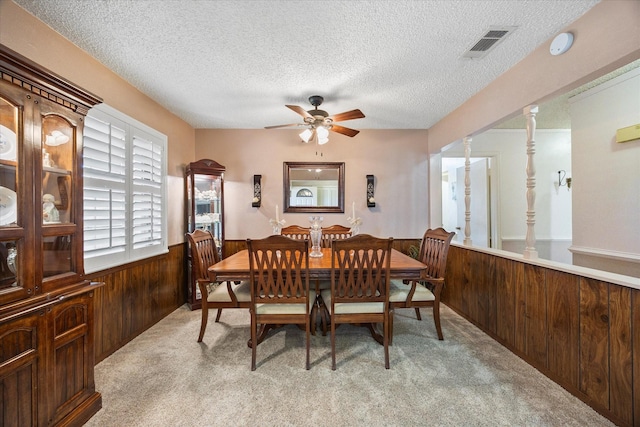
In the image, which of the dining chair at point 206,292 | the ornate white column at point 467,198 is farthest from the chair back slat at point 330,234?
the ornate white column at point 467,198

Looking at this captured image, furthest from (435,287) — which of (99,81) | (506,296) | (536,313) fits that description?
(99,81)

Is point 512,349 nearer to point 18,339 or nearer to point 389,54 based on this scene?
point 389,54

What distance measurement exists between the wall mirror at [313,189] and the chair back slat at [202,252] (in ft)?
4.72

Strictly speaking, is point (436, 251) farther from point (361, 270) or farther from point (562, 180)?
point (562, 180)

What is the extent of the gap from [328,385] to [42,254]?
1886 millimetres

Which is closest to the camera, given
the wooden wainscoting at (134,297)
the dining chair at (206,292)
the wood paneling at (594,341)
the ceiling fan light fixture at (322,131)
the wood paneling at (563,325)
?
the wood paneling at (594,341)

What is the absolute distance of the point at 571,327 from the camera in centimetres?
174

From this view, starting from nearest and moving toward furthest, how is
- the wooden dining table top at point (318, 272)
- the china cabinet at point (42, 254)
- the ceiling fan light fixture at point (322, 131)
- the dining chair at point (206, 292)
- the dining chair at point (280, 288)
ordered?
the china cabinet at point (42, 254) < the dining chair at point (280, 288) < the wooden dining table top at point (318, 272) < the dining chair at point (206, 292) < the ceiling fan light fixture at point (322, 131)

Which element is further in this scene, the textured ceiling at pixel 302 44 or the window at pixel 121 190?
the window at pixel 121 190

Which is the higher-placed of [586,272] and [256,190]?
[256,190]

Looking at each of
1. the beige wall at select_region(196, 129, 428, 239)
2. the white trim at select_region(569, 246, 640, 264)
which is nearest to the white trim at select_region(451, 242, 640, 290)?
the white trim at select_region(569, 246, 640, 264)

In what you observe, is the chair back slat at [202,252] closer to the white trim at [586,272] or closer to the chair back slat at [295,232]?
the chair back slat at [295,232]

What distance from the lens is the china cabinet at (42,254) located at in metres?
1.19

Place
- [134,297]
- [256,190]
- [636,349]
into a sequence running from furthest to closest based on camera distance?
[256,190]
[134,297]
[636,349]
